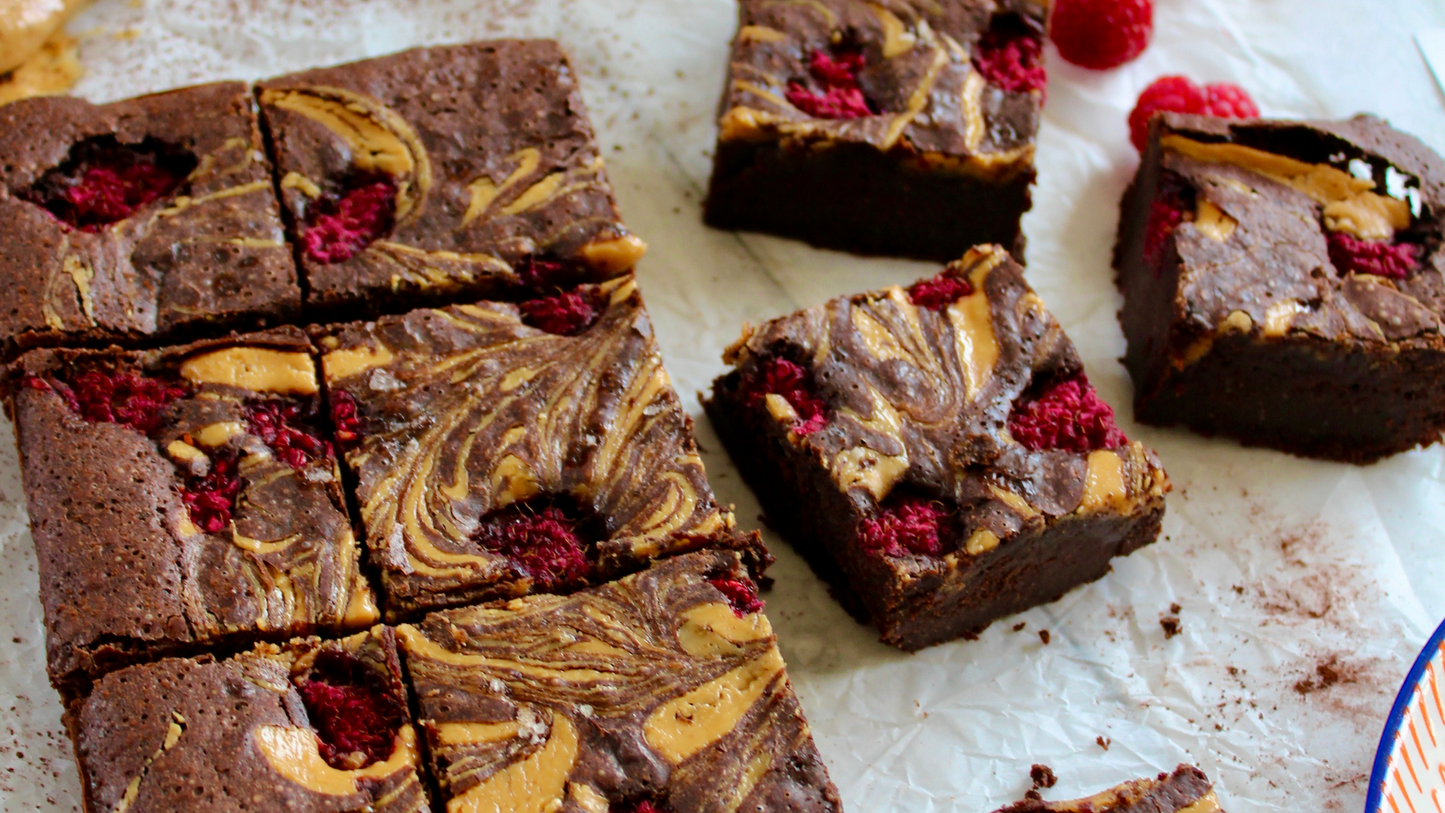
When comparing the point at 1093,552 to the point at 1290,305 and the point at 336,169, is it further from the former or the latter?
the point at 336,169

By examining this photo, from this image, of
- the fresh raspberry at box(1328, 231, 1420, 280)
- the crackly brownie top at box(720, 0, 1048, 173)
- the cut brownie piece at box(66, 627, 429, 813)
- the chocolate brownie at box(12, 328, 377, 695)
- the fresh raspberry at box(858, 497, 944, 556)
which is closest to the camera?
the cut brownie piece at box(66, 627, 429, 813)

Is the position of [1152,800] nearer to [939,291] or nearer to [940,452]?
[940,452]

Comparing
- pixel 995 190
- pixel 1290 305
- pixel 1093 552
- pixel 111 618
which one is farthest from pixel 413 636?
pixel 1290 305

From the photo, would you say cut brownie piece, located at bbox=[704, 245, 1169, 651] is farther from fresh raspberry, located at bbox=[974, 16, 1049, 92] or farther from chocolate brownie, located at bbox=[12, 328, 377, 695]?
chocolate brownie, located at bbox=[12, 328, 377, 695]

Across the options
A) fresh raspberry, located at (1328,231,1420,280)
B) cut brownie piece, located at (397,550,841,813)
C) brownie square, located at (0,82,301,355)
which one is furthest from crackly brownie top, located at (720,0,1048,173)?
cut brownie piece, located at (397,550,841,813)

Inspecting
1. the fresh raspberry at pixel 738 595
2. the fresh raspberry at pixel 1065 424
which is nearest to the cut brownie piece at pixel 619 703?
the fresh raspberry at pixel 738 595

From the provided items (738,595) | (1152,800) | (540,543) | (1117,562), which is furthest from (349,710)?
(1117,562)
